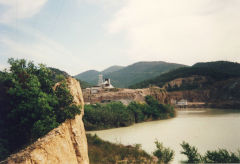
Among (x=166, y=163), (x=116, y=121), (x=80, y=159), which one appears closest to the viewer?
(x=80, y=159)

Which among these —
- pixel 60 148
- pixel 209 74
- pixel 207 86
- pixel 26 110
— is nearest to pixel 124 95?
pixel 26 110

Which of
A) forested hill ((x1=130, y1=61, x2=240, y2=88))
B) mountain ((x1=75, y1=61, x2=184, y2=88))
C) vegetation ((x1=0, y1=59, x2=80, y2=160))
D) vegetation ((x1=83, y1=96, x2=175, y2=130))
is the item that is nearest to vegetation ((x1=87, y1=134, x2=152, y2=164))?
vegetation ((x1=0, y1=59, x2=80, y2=160))

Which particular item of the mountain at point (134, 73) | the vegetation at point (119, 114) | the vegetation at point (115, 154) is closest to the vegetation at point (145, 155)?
the vegetation at point (115, 154)

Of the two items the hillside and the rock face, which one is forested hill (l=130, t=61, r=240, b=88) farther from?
the rock face

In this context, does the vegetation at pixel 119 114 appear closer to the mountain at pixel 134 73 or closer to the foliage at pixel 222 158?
the foliage at pixel 222 158

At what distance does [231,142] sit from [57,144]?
1731 centimetres

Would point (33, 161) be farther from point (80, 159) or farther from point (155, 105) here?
point (155, 105)

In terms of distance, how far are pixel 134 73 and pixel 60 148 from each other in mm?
151751

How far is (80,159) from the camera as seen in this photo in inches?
307

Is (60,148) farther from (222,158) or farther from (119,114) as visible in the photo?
(119,114)

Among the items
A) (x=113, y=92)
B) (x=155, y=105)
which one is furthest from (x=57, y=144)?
(x=113, y=92)

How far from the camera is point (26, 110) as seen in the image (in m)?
8.61

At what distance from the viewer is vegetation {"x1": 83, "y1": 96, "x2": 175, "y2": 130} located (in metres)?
29.0

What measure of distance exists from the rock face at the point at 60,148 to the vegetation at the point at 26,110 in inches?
23.1
